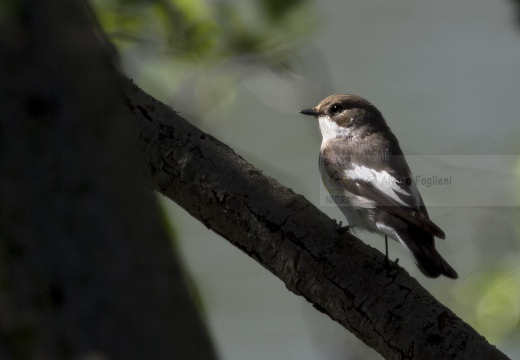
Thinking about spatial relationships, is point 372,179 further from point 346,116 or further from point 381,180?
point 346,116

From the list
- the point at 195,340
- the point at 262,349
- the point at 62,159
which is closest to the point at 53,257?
the point at 62,159

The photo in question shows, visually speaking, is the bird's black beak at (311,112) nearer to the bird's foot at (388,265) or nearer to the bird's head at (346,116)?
the bird's head at (346,116)

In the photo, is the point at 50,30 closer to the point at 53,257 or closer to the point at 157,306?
the point at 53,257

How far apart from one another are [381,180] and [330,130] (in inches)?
51.9

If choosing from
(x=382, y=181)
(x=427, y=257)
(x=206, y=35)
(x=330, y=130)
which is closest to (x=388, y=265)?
(x=427, y=257)

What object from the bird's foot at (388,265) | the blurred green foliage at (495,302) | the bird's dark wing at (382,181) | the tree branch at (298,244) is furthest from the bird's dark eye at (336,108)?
the bird's foot at (388,265)

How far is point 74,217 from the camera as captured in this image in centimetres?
154

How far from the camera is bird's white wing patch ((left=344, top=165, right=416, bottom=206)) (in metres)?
4.66

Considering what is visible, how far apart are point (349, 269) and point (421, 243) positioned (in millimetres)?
1110

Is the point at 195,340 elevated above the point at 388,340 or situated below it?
above

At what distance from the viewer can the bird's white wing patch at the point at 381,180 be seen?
15.3ft

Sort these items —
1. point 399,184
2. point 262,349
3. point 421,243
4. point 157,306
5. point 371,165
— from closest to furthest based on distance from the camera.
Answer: point 157,306
point 421,243
point 399,184
point 371,165
point 262,349

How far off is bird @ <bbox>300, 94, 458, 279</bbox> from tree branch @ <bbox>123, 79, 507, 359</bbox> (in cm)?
24

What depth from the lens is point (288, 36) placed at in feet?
15.4
